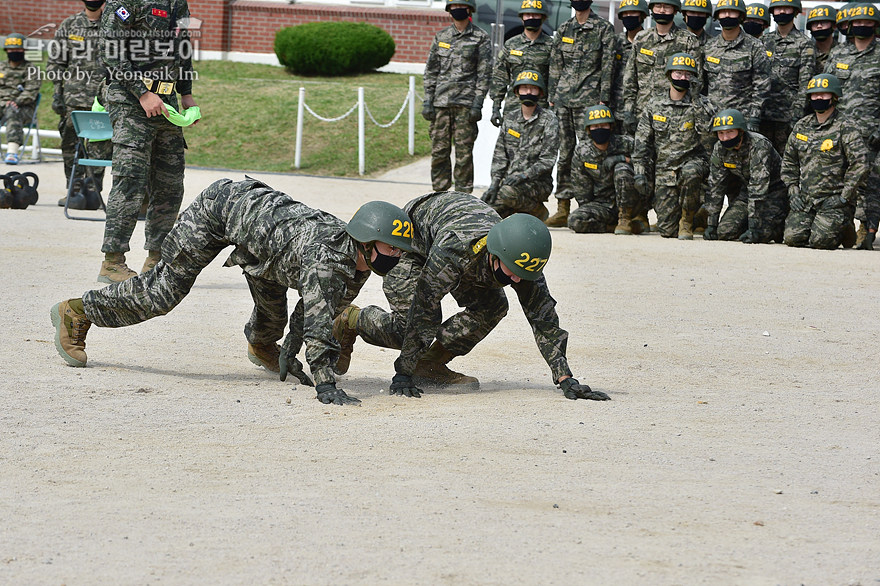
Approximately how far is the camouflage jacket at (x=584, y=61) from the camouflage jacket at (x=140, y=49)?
649 cm

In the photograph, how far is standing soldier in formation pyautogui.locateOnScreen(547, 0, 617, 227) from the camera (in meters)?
14.2

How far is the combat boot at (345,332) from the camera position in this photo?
260 inches

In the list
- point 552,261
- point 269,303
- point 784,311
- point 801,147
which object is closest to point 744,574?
point 269,303

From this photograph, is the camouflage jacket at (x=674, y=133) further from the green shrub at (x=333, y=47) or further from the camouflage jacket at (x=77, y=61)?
the green shrub at (x=333, y=47)

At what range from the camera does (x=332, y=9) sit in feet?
93.4

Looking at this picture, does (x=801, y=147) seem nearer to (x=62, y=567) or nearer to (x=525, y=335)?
(x=525, y=335)

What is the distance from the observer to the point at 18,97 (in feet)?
62.1

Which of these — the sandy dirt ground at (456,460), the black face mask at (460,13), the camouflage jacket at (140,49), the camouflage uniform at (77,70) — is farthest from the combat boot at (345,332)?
the black face mask at (460,13)

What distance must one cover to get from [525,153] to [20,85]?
392 inches

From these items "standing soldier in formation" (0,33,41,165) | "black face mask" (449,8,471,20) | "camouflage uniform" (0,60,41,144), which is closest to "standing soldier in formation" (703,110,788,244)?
"black face mask" (449,8,471,20)

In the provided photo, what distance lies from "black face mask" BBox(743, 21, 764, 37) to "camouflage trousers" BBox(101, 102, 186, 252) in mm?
8680

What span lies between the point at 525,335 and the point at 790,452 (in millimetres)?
3207

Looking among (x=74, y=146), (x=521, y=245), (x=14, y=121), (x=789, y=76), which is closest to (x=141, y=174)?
(x=521, y=245)

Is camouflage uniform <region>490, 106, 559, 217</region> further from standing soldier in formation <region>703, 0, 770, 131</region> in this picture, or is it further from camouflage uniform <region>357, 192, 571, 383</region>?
camouflage uniform <region>357, 192, 571, 383</region>
